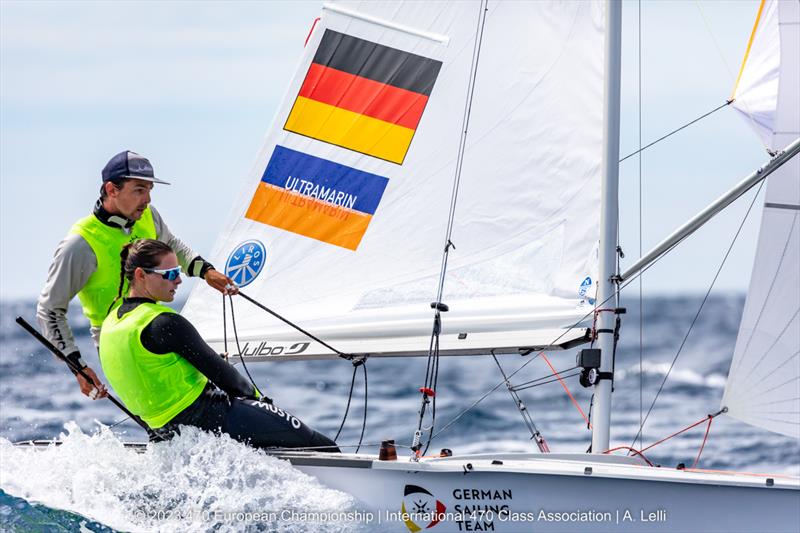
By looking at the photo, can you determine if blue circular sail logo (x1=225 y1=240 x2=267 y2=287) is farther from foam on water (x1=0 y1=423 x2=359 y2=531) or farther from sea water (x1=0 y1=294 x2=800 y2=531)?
foam on water (x1=0 y1=423 x2=359 y2=531)

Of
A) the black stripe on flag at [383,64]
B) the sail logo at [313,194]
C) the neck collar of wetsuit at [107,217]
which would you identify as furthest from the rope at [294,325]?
the black stripe on flag at [383,64]

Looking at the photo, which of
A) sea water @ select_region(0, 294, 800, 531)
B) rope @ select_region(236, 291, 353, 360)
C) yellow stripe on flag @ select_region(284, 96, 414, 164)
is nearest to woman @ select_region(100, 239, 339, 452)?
sea water @ select_region(0, 294, 800, 531)

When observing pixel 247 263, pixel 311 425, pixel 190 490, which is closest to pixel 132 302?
pixel 190 490

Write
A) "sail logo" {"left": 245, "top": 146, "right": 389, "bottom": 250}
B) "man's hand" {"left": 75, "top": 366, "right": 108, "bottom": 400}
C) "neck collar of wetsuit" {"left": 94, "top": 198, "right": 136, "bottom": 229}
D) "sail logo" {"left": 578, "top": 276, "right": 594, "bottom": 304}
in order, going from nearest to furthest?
"man's hand" {"left": 75, "top": 366, "right": 108, "bottom": 400} → "neck collar of wetsuit" {"left": 94, "top": 198, "right": 136, "bottom": 229} → "sail logo" {"left": 578, "top": 276, "right": 594, "bottom": 304} → "sail logo" {"left": 245, "top": 146, "right": 389, "bottom": 250}

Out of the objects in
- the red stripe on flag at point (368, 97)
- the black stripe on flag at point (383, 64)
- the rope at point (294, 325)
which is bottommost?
the rope at point (294, 325)

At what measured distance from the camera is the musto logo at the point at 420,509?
4746 mm

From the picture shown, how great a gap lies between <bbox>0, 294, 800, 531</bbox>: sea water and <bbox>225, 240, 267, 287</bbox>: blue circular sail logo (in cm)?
81

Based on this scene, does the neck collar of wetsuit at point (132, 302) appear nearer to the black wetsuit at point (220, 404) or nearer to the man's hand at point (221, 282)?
the black wetsuit at point (220, 404)

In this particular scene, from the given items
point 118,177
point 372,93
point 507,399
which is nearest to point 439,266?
point 372,93

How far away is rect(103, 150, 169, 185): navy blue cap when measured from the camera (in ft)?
16.7

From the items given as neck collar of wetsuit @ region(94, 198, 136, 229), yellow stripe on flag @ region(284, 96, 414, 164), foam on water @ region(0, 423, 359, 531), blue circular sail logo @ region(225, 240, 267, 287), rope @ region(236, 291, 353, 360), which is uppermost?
yellow stripe on flag @ region(284, 96, 414, 164)

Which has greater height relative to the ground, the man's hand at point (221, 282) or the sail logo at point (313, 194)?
the sail logo at point (313, 194)

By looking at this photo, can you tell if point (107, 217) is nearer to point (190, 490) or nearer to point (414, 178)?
point (190, 490)

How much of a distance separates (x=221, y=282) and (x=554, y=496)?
1.68 m
